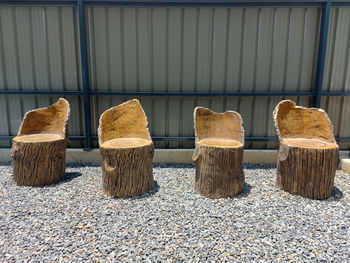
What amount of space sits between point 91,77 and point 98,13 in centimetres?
96

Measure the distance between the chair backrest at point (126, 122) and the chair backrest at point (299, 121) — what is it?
1.77 meters

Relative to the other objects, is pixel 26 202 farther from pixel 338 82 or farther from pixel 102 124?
pixel 338 82

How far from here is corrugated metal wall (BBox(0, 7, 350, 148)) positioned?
11.7 feet

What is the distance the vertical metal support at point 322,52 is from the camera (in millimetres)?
3433

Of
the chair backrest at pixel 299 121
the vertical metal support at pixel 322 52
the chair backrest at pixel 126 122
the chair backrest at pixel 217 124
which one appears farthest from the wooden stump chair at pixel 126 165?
the vertical metal support at pixel 322 52

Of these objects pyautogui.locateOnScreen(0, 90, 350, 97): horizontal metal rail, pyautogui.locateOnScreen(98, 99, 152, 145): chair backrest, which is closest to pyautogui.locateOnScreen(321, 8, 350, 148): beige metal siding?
pyautogui.locateOnScreen(0, 90, 350, 97): horizontal metal rail

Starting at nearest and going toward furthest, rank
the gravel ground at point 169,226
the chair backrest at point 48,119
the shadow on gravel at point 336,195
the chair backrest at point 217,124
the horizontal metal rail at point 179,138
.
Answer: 1. the gravel ground at point 169,226
2. the shadow on gravel at point 336,195
3. the chair backrest at point 217,124
4. the chair backrest at point 48,119
5. the horizontal metal rail at point 179,138

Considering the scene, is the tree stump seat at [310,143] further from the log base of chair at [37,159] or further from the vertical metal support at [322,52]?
the log base of chair at [37,159]

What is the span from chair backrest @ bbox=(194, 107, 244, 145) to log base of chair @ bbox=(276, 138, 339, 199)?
2.05 feet

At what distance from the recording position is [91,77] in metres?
3.74

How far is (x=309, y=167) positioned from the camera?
2.63 m

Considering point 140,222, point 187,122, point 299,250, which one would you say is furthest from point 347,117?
point 140,222

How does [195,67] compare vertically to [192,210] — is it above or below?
above

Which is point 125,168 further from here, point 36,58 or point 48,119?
point 36,58
